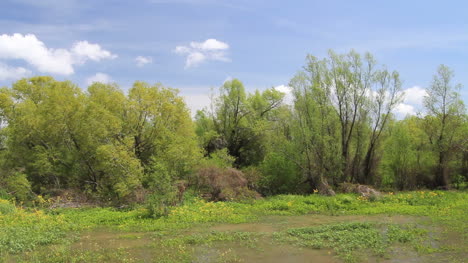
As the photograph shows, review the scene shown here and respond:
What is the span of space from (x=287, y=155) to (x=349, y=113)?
585cm

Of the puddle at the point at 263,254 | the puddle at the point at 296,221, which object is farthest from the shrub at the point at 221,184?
the puddle at the point at 263,254

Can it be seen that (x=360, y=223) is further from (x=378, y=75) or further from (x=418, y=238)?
(x=378, y=75)

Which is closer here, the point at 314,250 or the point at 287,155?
the point at 314,250

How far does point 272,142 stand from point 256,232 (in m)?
15.0

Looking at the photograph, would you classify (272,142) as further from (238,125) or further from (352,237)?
(352,237)

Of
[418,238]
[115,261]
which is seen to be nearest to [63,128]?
[115,261]

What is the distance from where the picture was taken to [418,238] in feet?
43.3

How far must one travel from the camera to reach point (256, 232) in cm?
1498

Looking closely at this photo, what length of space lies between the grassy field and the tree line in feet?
14.0

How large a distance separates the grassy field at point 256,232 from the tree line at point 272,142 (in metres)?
4.27

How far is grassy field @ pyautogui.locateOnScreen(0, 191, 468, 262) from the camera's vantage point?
38.3 ft

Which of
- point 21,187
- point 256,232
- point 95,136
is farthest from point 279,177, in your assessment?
point 21,187

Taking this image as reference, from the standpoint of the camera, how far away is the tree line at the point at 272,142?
23.9 meters

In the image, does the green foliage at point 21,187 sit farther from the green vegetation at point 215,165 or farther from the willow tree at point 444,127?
the willow tree at point 444,127
